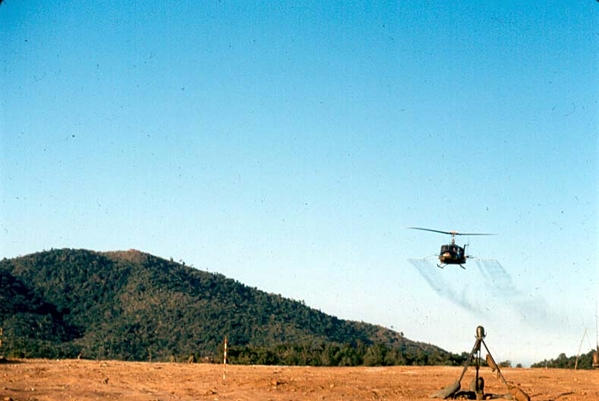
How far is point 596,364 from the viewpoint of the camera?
2395cm

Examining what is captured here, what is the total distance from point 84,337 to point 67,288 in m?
18.2

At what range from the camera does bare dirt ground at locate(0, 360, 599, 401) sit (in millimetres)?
21547

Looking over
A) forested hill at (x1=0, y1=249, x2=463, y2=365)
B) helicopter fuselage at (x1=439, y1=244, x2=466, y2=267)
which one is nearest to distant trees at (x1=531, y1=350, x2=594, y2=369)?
helicopter fuselage at (x1=439, y1=244, x2=466, y2=267)

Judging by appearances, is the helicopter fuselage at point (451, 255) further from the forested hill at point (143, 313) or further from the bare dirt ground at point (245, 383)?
the forested hill at point (143, 313)

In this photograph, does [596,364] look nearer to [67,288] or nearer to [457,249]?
[457,249]

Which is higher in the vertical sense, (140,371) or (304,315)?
(304,315)

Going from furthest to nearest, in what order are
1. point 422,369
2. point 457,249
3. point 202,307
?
point 202,307
point 457,249
point 422,369

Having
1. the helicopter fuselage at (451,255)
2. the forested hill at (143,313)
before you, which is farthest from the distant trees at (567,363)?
the forested hill at (143,313)

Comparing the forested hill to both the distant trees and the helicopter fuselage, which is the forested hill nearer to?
the distant trees

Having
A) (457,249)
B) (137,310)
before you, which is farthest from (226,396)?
(137,310)

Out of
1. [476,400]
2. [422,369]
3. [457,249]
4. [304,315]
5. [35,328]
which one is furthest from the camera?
[304,315]

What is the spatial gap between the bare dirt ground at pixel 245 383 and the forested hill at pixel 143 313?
2903 centimetres

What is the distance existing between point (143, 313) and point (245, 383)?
214 ft

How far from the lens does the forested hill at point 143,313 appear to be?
75812mm
